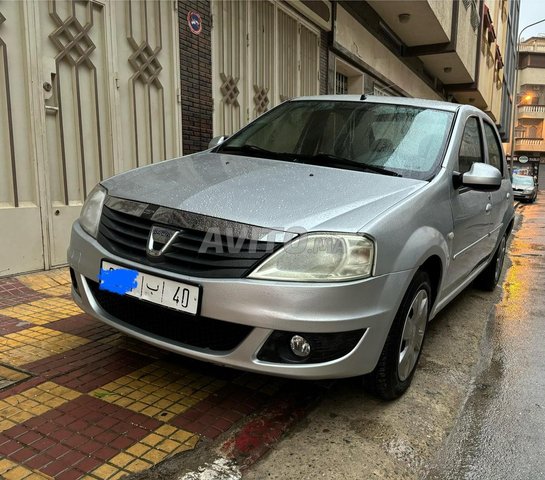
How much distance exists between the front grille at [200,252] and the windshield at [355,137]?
1.13 meters

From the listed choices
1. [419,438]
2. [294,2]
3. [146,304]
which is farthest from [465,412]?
[294,2]

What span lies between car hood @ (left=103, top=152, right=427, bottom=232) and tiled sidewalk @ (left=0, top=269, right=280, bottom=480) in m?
1.00

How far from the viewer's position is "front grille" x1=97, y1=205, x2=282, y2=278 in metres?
2.20

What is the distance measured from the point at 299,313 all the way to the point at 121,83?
429cm

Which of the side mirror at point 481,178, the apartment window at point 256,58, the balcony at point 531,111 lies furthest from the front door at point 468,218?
the balcony at point 531,111

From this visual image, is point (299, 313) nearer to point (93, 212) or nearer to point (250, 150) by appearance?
point (93, 212)

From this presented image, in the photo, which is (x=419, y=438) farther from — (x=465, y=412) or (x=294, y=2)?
(x=294, y=2)

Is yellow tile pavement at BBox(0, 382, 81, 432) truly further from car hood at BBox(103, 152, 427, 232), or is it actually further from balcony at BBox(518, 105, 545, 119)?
balcony at BBox(518, 105, 545, 119)

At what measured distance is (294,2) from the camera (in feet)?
28.8

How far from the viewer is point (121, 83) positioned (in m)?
5.49

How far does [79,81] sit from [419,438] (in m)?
4.44

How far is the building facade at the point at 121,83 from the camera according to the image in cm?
446

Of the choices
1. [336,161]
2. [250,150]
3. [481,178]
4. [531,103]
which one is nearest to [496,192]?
[481,178]

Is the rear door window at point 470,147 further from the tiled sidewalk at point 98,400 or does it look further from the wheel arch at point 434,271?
the tiled sidewalk at point 98,400
